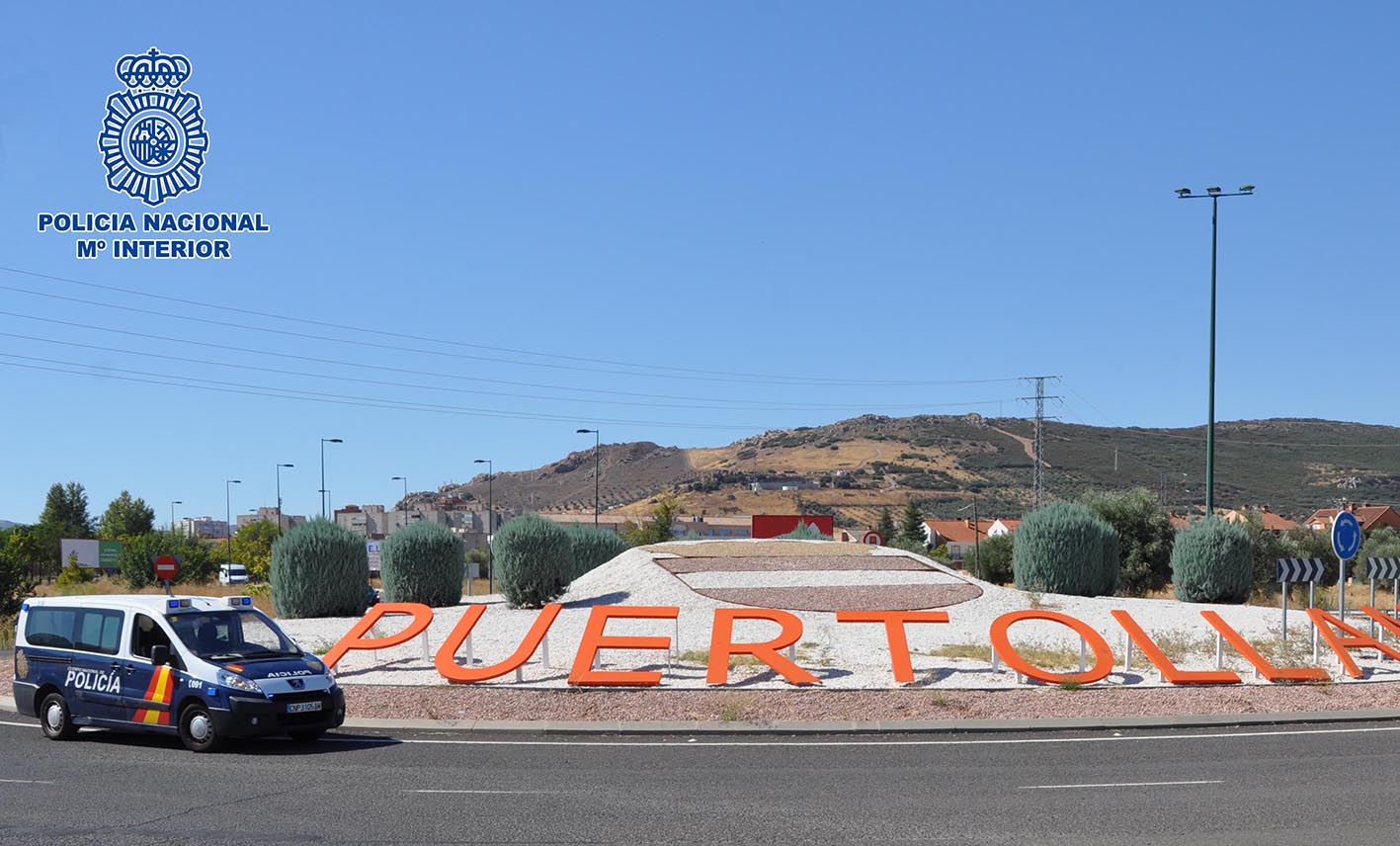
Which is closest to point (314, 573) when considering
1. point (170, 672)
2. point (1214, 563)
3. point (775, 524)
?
point (170, 672)

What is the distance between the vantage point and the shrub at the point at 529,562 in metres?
31.4

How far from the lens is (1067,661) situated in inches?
882

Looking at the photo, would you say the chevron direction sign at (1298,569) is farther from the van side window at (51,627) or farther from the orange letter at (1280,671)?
the van side window at (51,627)

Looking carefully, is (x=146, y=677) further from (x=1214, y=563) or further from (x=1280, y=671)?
(x=1214, y=563)

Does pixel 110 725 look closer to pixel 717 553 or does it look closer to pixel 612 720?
pixel 612 720

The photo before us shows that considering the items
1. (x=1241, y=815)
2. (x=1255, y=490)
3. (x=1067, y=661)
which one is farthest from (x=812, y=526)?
(x=1255, y=490)

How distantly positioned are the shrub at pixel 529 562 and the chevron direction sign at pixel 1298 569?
51.9 ft

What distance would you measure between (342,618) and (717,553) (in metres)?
10.3

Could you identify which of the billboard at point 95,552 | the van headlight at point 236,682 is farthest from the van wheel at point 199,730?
the billboard at point 95,552

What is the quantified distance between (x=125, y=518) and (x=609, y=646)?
354ft

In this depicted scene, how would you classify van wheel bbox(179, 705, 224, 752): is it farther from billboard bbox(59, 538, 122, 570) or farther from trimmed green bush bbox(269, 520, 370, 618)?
billboard bbox(59, 538, 122, 570)

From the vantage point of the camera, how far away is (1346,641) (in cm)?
2241

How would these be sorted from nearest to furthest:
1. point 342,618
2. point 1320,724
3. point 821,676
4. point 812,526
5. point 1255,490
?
point 1320,724 < point 821,676 < point 342,618 < point 812,526 < point 1255,490

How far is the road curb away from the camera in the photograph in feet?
54.6
